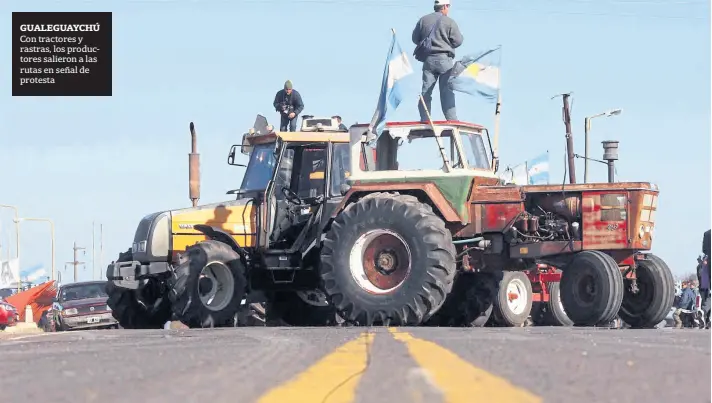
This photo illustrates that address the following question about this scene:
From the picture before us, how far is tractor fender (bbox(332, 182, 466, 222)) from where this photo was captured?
1489cm

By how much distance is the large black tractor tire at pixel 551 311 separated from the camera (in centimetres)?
2042

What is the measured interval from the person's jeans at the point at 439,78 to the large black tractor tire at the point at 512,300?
8.36 ft

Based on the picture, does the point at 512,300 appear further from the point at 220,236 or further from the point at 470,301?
the point at 220,236

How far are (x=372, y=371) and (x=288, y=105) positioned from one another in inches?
495

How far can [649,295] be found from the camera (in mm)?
15328

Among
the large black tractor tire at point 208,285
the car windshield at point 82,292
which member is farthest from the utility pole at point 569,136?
the large black tractor tire at point 208,285

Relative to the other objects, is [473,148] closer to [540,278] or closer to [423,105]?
[423,105]

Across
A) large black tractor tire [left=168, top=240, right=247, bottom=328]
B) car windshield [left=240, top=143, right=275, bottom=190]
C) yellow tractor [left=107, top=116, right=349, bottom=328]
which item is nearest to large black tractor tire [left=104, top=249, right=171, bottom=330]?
yellow tractor [left=107, top=116, right=349, bottom=328]

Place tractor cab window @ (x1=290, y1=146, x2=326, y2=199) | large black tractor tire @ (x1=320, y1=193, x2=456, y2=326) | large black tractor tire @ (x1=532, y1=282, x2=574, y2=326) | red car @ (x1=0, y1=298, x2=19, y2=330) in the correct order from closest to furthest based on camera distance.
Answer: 1. large black tractor tire @ (x1=320, y1=193, x2=456, y2=326)
2. tractor cab window @ (x1=290, y1=146, x2=326, y2=199)
3. large black tractor tire @ (x1=532, y1=282, x2=574, y2=326)
4. red car @ (x1=0, y1=298, x2=19, y2=330)

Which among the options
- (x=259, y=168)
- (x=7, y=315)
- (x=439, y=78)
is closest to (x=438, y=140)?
(x=439, y=78)

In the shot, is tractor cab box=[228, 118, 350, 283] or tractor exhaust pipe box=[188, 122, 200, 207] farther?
tractor exhaust pipe box=[188, 122, 200, 207]

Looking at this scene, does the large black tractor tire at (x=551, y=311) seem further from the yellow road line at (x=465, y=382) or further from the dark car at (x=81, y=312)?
the yellow road line at (x=465, y=382)

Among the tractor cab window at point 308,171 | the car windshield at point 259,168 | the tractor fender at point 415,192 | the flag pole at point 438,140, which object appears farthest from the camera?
the car windshield at point 259,168

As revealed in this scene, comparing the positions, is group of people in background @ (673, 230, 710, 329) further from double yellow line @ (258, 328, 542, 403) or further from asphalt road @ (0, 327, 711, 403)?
double yellow line @ (258, 328, 542, 403)
